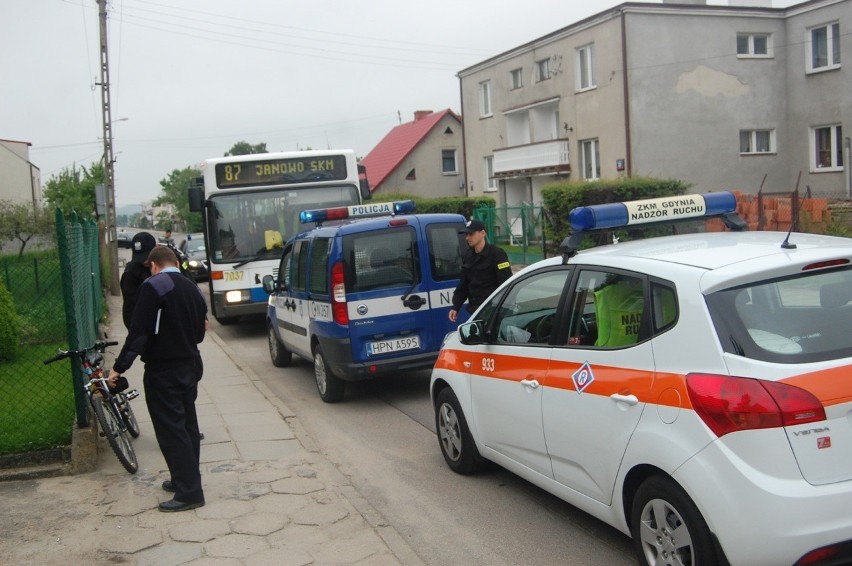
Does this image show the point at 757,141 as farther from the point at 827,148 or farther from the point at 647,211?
the point at 647,211

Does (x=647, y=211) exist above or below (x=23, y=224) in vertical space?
below

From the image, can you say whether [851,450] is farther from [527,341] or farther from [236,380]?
[236,380]

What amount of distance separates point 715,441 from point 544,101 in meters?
31.9

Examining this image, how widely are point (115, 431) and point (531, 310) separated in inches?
131

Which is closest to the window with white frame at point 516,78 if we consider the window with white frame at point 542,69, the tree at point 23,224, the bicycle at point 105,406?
the window with white frame at point 542,69

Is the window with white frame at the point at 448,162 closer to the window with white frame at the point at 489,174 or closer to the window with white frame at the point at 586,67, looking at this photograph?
the window with white frame at the point at 489,174

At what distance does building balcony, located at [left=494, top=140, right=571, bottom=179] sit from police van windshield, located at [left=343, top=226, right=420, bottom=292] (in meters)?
25.3

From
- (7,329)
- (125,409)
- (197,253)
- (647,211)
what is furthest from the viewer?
(197,253)

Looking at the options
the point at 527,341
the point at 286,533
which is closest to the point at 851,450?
the point at 527,341

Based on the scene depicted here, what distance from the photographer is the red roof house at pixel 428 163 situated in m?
49.5

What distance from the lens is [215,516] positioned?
5738mm

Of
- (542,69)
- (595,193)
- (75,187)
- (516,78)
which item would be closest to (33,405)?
(595,193)

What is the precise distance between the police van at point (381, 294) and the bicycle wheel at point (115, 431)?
2739 millimetres

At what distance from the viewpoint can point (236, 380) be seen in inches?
439
